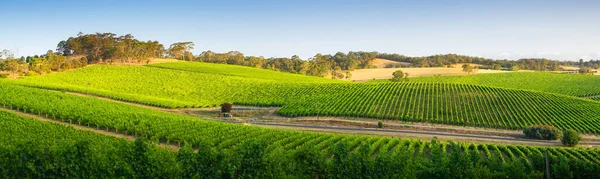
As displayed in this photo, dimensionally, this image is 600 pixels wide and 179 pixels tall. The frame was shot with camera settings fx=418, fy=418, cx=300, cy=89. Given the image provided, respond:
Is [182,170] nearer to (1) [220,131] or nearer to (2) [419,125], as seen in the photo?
(1) [220,131]

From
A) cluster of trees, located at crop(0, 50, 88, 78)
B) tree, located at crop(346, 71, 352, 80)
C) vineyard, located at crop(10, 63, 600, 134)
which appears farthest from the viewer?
tree, located at crop(346, 71, 352, 80)

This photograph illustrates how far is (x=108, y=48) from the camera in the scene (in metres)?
136

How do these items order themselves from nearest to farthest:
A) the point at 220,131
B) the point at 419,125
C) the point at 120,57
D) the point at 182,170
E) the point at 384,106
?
the point at 182,170
the point at 220,131
the point at 419,125
the point at 384,106
the point at 120,57

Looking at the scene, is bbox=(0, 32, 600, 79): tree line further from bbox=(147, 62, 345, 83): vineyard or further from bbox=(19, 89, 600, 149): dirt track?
bbox=(19, 89, 600, 149): dirt track

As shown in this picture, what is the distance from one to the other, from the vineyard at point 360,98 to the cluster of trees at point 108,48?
67.0ft

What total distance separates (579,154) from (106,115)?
4897 centimetres

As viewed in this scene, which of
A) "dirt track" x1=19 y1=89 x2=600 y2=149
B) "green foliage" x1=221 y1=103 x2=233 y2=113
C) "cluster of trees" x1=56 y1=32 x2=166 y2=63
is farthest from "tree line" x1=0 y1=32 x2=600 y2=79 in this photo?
"dirt track" x1=19 y1=89 x2=600 y2=149

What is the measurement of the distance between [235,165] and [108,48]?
131m

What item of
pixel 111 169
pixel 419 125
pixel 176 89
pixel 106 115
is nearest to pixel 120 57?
pixel 176 89

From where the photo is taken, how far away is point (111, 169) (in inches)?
793

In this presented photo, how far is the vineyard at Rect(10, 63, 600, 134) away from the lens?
66.6 metres

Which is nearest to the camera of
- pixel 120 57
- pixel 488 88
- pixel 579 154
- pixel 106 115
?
pixel 579 154

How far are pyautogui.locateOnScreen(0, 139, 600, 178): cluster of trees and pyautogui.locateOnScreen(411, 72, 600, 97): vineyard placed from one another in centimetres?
10180

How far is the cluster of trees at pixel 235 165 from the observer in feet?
65.5
